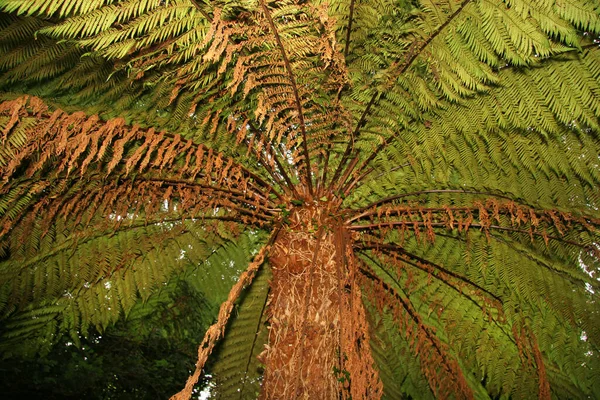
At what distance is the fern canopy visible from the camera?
58.3 inches

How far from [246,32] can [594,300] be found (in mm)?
2140

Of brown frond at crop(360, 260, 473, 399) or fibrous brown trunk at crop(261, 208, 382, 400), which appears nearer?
fibrous brown trunk at crop(261, 208, 382, 400)

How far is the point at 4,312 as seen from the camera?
88.6 inches

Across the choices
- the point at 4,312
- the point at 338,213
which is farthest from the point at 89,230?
the point at 338,213

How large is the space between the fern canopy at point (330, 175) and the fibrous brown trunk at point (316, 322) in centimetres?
1

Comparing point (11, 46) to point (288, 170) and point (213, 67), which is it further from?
point (288, 170)

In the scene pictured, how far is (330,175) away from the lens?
7.64 feet

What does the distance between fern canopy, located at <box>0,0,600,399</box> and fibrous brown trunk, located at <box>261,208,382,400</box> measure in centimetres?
1

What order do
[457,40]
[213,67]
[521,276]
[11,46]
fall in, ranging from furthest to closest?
[521,276] < [11,46] < [213,67] < [457,40]

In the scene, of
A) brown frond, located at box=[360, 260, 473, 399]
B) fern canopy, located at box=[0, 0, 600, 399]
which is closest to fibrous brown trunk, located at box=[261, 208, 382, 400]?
fern canopy, located at box=[0, 0, 600, 399]

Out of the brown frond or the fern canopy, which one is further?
the brown frond

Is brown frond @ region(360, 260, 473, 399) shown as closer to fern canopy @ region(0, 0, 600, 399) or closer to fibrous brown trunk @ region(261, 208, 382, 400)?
fern canopy @ region(0, 0, 600, 399)

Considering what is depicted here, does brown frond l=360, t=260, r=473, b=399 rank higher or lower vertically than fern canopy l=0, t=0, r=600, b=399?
lower

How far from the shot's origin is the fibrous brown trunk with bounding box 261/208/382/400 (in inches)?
60.8
